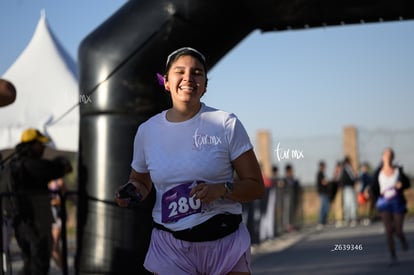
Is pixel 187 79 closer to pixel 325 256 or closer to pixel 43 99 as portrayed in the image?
pixel 43 99

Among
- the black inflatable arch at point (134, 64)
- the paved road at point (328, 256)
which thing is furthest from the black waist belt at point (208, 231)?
the paved road at point (328, 256)

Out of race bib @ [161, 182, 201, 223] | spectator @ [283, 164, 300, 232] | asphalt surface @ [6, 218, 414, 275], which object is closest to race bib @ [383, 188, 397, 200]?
asphalt surface @ [6, 218, 414, 275]

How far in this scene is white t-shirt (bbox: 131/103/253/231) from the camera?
12.0 ft

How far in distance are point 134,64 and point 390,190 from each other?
203 inches

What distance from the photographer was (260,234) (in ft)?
50.9

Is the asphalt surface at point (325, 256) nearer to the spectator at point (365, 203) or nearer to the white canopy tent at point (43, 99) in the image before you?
the spectator at point (365, 203)

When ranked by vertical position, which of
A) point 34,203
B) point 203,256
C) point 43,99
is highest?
point 43,99

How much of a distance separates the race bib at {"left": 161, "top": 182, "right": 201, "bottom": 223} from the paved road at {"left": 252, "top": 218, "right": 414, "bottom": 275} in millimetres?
4483

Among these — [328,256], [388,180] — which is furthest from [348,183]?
[388,180]

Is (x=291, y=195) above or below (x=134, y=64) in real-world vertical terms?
above

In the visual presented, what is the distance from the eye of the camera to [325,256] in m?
13.0

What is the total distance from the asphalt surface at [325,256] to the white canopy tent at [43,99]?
1240 millimetres

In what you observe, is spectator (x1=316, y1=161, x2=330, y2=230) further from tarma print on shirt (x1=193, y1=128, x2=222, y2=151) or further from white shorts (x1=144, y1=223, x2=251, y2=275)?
tarma print on shirt (x1=193, y1=128, x2=222, y2=151)

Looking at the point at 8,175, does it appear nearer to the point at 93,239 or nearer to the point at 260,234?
the point at 93,239
